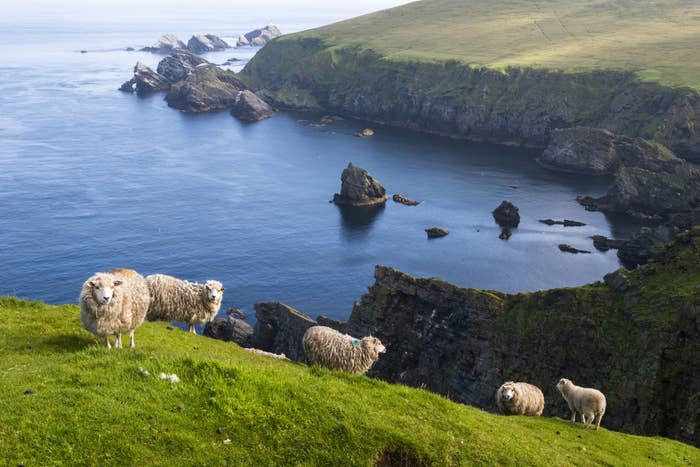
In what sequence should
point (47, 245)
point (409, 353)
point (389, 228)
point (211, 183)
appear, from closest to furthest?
point (409, 353) → point (47, 245) → point (389, 228) → point (211, 183)

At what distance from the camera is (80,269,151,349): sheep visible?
22031 mm

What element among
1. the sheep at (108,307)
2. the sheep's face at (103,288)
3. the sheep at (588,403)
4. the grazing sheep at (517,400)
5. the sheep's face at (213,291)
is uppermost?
the sheep's face at (103,288)

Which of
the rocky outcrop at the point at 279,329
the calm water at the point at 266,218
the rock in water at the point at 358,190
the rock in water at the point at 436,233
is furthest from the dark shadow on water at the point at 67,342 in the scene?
the rock in water at the point at 358,190

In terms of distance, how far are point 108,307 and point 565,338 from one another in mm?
42294

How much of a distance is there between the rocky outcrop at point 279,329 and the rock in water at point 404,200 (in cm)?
7939

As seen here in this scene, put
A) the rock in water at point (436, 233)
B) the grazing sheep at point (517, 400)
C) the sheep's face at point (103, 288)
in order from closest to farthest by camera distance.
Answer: the sheep's face at point (103, 288) < the grazing sheep at point (517, 400) < the rock in water at point (436, 233)

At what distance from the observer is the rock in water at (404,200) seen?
495ft

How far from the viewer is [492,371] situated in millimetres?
56281

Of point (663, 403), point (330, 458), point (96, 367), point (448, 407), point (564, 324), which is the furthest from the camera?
point (564, 324)

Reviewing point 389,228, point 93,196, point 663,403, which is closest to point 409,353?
point 663,403

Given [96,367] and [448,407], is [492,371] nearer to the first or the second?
[448,407]

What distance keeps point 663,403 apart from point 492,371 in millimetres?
14784

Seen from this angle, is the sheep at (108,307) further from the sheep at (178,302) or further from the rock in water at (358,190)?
the rock in water at (358,190)

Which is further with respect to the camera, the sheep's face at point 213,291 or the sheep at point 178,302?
the sheep at point 178,302
